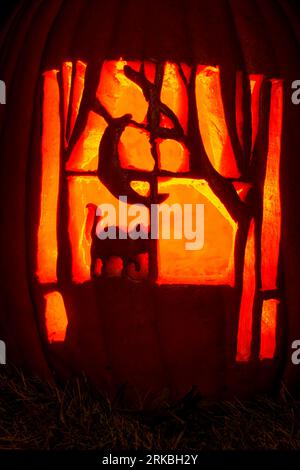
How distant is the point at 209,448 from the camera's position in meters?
2.28

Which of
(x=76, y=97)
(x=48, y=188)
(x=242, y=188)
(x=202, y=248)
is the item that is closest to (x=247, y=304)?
(x=202, y=248)

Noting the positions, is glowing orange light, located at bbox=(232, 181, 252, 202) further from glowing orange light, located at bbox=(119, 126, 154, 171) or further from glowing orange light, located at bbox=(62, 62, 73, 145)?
glowing orange light, located at bbox=(62, 62, 73, 145)

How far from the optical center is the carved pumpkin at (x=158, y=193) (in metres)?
2.43

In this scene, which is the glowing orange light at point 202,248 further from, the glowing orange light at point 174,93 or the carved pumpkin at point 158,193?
the glowing orange light at point 174,93

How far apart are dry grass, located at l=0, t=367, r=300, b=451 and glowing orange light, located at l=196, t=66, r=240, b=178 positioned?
0.67 metres

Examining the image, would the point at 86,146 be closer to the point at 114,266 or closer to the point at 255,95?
the point at 114,266

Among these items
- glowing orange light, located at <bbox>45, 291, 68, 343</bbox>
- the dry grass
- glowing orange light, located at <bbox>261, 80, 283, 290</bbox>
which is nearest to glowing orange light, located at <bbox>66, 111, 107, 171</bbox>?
glowing orange light, located at <bbox>45, 291, 68, 343</bbox>

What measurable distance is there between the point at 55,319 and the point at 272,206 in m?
0.71

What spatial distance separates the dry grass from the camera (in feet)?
7.44

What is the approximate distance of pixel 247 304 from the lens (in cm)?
248

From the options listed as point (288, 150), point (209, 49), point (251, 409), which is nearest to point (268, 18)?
point (209, 49)

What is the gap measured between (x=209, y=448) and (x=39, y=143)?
3.26ft

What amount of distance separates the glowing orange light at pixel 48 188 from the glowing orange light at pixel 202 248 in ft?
1.04
